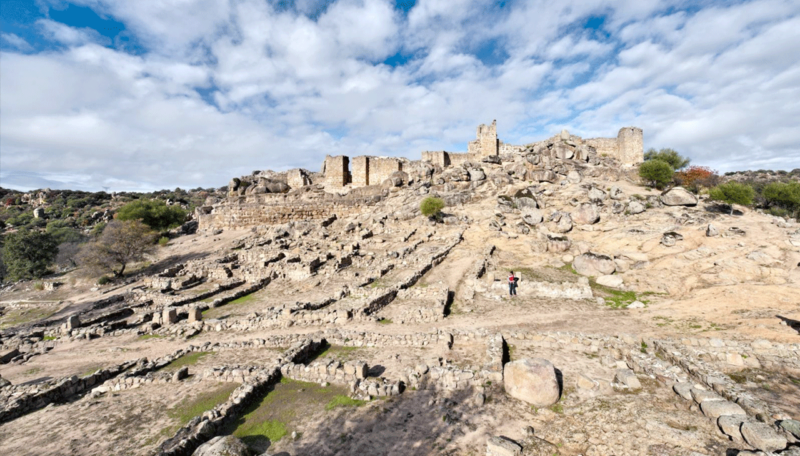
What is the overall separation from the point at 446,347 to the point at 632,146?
1595 inches

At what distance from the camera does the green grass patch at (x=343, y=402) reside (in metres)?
7.49

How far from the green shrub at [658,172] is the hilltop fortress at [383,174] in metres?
5.37

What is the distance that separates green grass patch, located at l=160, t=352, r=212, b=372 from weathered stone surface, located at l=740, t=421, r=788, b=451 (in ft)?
43.6

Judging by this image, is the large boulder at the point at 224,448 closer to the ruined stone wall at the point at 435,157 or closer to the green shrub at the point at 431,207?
the green shrub at the point at 431,207

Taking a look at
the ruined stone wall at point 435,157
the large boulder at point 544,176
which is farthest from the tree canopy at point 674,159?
the ruined stone wall at point 435,157

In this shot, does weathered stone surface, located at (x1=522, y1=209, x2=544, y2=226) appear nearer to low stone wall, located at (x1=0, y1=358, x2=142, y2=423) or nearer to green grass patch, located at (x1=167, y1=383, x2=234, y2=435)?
green grass patch, located at (x1=167, y1=383, x2=234, y2=435)

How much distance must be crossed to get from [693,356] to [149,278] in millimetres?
25672

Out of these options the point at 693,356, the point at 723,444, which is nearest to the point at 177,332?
the point at 723,444

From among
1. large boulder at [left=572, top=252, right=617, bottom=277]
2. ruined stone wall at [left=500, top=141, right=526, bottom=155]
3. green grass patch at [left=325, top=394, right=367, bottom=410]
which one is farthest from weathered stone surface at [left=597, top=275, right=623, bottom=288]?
ruined stone wall at [left=500, top=141, right=526, bottom=155]

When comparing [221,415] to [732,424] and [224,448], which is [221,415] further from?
[732,424]

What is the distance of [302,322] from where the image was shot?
13.0 meters

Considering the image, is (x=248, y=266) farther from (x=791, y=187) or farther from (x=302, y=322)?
(x=791, y=187)

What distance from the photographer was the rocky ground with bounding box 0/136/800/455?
6508mm

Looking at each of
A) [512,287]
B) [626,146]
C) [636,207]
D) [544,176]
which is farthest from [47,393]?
[626,146]
